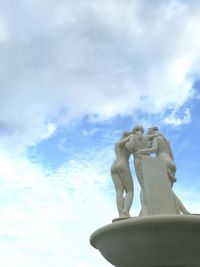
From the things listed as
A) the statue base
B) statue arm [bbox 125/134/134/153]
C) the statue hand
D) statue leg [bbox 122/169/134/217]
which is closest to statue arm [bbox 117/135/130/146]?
statue arm [bbox 125/134/134/153]

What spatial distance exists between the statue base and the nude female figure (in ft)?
5.62

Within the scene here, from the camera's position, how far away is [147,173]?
29.8 ft

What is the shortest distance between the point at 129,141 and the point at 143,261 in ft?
9.81

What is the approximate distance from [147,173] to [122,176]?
0.77 m

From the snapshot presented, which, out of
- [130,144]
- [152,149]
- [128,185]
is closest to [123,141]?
[130,144]

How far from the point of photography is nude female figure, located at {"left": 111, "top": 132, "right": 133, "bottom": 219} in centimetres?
949

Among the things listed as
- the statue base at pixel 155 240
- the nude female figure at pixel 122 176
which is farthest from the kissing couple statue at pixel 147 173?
the statue base at pixel 155 240

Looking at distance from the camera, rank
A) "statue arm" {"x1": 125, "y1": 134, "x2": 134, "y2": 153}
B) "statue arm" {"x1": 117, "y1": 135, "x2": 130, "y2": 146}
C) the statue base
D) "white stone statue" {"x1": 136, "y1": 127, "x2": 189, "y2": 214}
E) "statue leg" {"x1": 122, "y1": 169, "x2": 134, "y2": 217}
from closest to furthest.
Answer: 1. the statue base
2. "white stone statue" {"x1": 136, "y1": 127, "x2": 189, "y2": 214}
3. "statue leg" {"x1": 122, "y1": 169, "x2": 134, "y2": 217}
4. "statue arm" {"x1": 125, "y1": 134, "x2": 134, "y2": 153}
5. "statue arm" {"x1": 117, "y1": 135, "x2": 130, "y2": 146}

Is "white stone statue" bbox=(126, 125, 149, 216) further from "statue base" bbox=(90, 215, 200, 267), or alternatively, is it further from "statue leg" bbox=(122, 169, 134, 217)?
"statue base" bbox=(90, 215, 200, 267)

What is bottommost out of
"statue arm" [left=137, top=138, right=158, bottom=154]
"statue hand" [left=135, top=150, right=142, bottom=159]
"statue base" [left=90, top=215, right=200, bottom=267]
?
"statue base" [left=90, top=215, right=200, bottom=267]

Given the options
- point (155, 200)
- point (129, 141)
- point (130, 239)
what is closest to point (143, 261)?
point (130, 239)

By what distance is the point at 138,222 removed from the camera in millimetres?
7230

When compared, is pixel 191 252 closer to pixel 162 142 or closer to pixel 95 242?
pixel 95 242

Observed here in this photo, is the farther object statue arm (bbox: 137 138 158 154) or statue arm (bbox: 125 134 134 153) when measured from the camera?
statue arm (bbox: 125 134 134 153)
